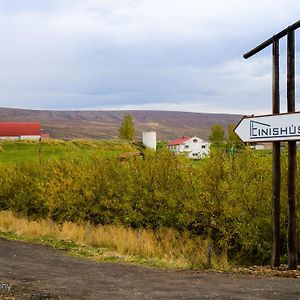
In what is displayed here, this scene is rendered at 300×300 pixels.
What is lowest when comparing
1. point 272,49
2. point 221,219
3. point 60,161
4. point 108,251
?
point 108,251

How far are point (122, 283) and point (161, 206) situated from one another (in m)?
8.25

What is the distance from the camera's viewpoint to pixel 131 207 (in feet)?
67.2

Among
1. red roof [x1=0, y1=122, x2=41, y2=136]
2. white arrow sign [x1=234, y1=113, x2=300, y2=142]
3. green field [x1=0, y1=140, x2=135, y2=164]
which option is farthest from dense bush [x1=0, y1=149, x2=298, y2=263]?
red roof [x1=0, y1=122, x2=41, y2=136]

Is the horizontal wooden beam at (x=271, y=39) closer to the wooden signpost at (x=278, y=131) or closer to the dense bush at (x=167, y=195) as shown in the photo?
the wooden signpost at (x=278, y=131)

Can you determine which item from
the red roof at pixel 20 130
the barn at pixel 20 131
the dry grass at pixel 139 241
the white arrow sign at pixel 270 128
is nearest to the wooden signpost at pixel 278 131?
the white arrow sign at pixel 270 128

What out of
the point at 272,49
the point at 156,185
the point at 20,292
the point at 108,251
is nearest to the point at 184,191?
the point at 156,185

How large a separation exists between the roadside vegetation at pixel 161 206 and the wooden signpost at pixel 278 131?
7.85ft

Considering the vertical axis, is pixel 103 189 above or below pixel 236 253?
above

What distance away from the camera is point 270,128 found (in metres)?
12.4

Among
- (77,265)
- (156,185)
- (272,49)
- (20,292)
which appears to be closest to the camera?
(20,292)

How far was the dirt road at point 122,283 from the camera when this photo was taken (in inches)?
380

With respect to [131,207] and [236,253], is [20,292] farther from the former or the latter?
[131,207]

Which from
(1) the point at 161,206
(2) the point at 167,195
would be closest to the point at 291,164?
(2) the point at 167,195

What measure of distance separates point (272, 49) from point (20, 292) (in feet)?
26.4
